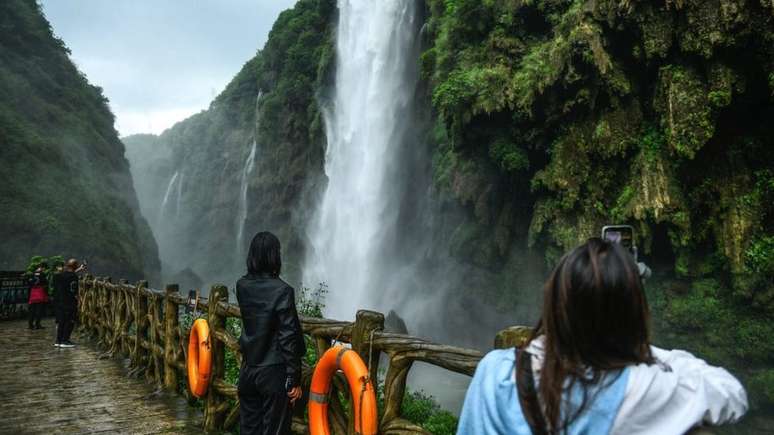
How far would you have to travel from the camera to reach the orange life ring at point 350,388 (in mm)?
2990

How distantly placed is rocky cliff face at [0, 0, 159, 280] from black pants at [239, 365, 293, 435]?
3055cm

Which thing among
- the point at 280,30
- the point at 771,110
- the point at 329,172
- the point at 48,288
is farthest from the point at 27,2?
Answer: the point at 771,110

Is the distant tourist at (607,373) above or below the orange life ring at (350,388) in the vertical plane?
above

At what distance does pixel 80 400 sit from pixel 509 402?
6.59m

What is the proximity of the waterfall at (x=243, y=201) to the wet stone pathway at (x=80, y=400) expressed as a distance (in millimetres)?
33462

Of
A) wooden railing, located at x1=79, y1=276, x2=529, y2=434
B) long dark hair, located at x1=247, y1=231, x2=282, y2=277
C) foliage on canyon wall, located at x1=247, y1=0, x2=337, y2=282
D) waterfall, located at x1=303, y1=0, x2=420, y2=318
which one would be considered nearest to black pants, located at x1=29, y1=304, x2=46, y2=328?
wooden railing, located at x1=79, y1=276, x2=529, y2=434

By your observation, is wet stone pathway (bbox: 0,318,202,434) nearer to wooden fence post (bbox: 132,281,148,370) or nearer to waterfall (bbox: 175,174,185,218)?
wooden fence post (bbox: 132,281,148,370)

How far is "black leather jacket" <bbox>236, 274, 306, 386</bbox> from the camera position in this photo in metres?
3.31

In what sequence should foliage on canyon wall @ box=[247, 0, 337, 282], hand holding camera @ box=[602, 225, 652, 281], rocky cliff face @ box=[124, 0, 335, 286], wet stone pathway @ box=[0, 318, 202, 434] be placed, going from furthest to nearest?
rocky cliff face @ box=[124, 0, 335, 286] < foliage on canyon wall @ box=[247, 0, 337, 282] < wet stone pathway @ box=[0, 318, 202, 434] < hand holding camera @ box=[602, 225, 652, 281]

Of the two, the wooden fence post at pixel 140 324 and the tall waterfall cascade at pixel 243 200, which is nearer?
the wooden fence post at pixel 140 324

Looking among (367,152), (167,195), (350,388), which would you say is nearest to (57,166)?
(367,152)

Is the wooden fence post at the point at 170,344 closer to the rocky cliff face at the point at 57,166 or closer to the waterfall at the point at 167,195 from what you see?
the rocky cliff face at the point at 57,166

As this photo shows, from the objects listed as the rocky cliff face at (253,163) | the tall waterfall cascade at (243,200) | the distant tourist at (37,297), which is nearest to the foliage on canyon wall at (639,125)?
the distant tourist at (37,297)

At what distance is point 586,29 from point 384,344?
44.0ft
